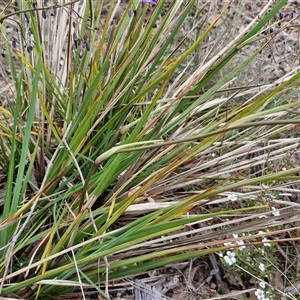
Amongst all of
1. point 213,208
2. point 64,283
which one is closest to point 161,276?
point 213,208

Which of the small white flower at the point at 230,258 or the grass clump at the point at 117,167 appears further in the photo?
the small white flower at the point at 230,258

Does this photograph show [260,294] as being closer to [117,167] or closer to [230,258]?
[230,258]

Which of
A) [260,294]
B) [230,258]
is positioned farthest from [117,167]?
[260,294]

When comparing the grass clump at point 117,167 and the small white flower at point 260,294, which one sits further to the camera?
the small white flower at point 260,294

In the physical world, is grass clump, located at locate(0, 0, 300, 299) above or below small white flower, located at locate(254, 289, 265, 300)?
above

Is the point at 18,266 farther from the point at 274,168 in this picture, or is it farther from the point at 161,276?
the point at 274,168

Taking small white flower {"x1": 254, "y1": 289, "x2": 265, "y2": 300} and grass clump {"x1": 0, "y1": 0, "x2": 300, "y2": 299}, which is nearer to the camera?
grass clump {"x1": 0, "y1": 0, "x2": 300, "y2": 299}

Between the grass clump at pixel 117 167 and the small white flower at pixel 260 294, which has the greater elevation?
the grass clump at pixel 117 167

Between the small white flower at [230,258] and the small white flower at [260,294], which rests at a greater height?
the small white flower at [230,258]

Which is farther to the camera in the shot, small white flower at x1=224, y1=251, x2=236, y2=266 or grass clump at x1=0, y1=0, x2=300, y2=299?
small white flower at x1=224, y1=251, x2=236, y2=266
